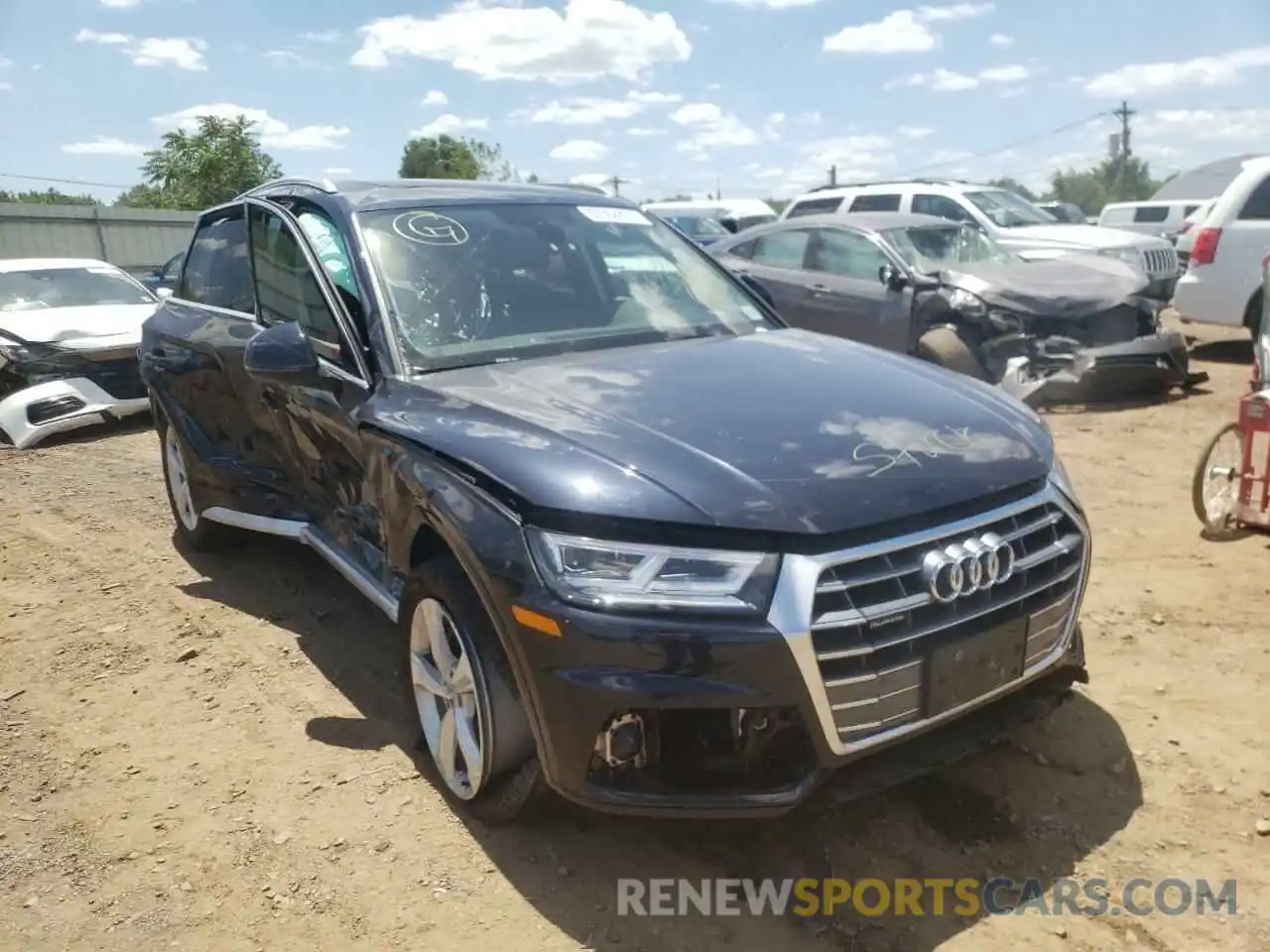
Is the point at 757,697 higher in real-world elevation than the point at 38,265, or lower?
lower

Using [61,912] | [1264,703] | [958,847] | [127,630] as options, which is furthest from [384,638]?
[1264,703]

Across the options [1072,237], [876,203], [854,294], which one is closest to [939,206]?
[876,203]

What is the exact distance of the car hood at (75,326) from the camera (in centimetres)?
866

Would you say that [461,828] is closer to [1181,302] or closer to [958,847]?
[958,847]

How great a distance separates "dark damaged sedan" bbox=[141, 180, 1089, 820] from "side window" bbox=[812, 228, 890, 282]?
5.03 metres

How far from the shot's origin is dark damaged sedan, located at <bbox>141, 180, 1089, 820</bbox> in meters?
2.24

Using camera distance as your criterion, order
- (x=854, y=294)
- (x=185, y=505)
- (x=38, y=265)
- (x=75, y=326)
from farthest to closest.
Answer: (x=38, y=265)
(x=75, y=326)
(x=854, y=294)
(x=185, y=505)

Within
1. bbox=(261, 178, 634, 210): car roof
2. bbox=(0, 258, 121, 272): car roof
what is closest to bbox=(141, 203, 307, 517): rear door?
bbox=(261, 178, 634, 210): car roof

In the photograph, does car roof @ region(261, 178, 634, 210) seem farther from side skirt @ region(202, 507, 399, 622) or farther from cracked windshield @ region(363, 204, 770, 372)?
side skirt @ region(202, 507, 399, 622)

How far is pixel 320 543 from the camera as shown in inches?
152

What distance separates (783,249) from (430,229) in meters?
6.18

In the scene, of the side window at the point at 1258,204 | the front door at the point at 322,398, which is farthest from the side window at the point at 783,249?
the front door at the point at 322,398

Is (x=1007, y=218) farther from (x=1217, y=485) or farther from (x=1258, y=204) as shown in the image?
(x=1217, y=485)

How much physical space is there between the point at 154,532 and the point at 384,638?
2405 mm
